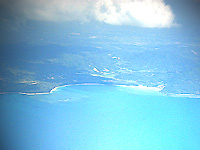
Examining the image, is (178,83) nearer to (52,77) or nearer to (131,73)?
(131,73)

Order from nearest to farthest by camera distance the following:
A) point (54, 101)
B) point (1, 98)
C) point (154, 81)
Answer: point (1, 98) → point (54, 101) → point (154, 81)

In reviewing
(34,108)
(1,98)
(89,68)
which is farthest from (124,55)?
(1,98)

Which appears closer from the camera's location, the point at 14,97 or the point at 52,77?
the point at 14,97

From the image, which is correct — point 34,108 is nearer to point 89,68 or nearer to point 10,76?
point 10,76

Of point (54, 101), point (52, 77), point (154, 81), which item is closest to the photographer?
point (54, 101)

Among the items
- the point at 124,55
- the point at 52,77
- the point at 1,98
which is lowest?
the point at 1,98

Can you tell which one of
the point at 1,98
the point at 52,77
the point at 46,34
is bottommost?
the point at 1,98

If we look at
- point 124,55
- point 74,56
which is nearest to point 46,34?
point 74,56

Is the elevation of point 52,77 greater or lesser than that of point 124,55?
lesser

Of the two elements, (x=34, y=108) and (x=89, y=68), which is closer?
(x=34, y=108)
